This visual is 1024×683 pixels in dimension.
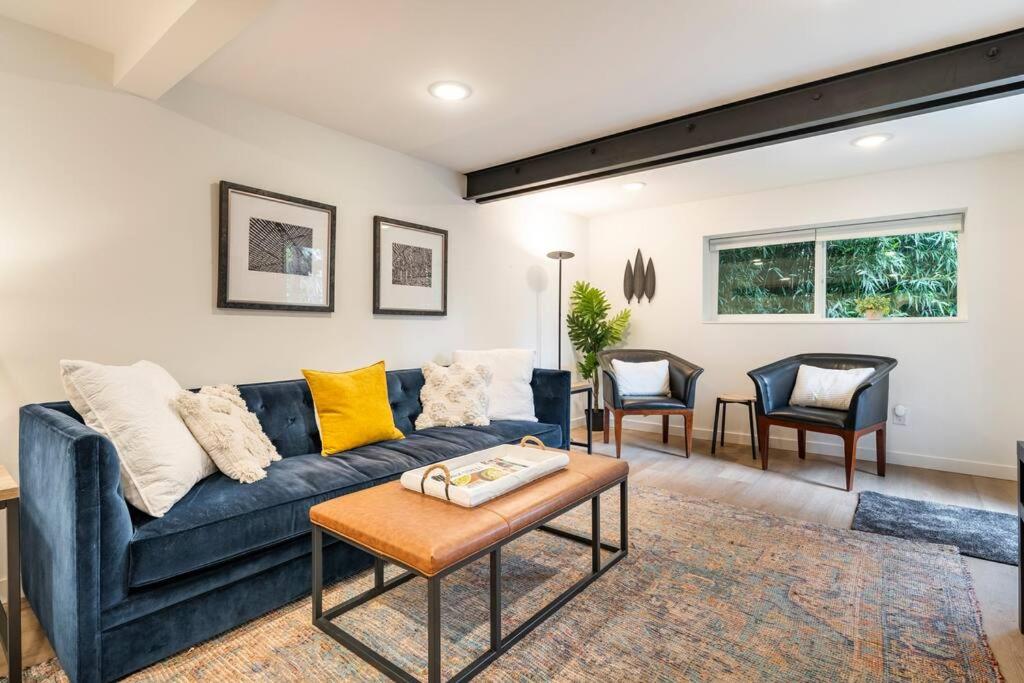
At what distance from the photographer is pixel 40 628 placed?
182 cm

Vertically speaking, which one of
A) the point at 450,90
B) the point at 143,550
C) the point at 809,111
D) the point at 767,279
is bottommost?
the point at 143,550

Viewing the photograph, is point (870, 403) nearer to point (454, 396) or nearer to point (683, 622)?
point (683, 622)

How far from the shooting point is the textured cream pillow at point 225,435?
6.58 feet

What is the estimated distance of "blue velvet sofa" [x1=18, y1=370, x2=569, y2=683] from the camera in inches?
56.5

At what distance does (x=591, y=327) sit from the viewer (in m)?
5.12

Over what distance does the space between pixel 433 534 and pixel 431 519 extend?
113mm

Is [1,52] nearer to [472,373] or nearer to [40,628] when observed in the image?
[40,628]

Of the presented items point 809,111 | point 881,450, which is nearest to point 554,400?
point 809,111

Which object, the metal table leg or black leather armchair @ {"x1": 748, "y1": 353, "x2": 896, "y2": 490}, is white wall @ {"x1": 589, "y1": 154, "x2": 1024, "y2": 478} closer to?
black leather armchair @ {"x1": 748, "y1": 353, "x2": 896, "y2": 490}

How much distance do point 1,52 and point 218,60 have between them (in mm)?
756

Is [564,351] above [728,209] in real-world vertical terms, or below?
below

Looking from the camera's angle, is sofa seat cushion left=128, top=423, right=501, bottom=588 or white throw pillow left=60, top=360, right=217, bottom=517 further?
white throw pillow left=60, top=360, right=217, bottom=517

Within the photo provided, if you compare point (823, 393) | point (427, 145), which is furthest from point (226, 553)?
point (823, 393)

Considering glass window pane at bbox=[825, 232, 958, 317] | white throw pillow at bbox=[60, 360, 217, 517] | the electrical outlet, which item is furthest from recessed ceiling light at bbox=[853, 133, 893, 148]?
white throw pillow at bbox=[60, 360, 217, 517]
